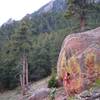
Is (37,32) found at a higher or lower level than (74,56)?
higher

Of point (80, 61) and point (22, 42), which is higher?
point (22, 42)

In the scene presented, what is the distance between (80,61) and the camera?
14.9 m

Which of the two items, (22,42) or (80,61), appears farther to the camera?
(22,42)

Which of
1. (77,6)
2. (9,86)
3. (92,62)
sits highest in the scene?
(77,6)

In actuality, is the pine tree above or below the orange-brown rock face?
above

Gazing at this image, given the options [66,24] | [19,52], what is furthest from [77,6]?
[66,24]

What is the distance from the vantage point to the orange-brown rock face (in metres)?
14.4

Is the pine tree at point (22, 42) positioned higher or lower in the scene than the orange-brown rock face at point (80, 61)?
higher

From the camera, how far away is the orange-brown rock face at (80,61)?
14.4 m

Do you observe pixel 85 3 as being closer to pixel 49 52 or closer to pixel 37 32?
pixel 49 52

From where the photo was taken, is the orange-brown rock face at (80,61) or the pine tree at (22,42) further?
the pine tree at (22,42)

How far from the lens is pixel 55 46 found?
59.8 m

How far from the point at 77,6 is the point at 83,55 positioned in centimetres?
2244

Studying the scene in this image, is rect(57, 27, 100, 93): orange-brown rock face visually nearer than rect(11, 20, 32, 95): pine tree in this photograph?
Yes
